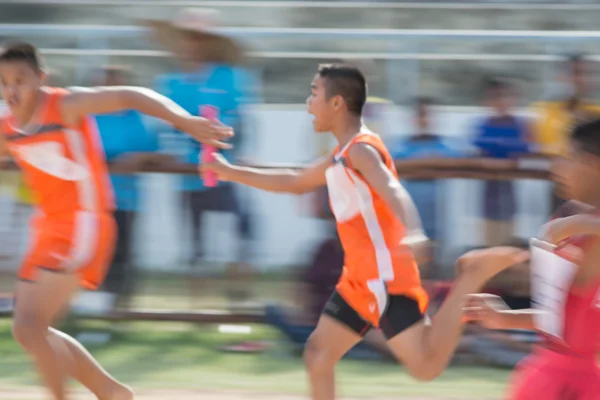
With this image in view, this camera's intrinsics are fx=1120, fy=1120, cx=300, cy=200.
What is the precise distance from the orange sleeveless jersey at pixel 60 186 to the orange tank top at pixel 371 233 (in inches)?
43.1

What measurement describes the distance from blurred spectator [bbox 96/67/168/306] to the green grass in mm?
342

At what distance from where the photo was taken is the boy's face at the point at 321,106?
486 cm

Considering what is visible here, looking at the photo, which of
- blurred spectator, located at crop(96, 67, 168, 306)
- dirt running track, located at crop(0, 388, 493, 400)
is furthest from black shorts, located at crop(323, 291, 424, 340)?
blurred spectator, located at crop(96, 67, 168, 306)

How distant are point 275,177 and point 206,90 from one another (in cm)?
239

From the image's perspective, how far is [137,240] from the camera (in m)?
7.74

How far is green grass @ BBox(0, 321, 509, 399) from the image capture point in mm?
6488

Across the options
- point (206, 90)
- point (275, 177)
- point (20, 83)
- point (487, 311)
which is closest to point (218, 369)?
point (206, 90)

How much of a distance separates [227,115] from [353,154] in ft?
9.80

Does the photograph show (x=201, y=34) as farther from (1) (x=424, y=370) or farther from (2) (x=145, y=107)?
(1) (x=424, y=370)

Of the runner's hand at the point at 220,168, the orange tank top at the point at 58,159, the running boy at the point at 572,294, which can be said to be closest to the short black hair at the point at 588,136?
the running boy at the point at 572,294

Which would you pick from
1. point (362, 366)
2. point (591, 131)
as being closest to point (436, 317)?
point (591, 131)

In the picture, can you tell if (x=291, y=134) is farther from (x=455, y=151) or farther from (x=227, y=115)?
(x=455, y=151)

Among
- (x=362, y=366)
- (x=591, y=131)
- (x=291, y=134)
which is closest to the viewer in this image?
(x=591, y=131)

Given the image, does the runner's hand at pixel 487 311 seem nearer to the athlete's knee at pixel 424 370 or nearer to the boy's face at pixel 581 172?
the boy's face at pixel 581 172
